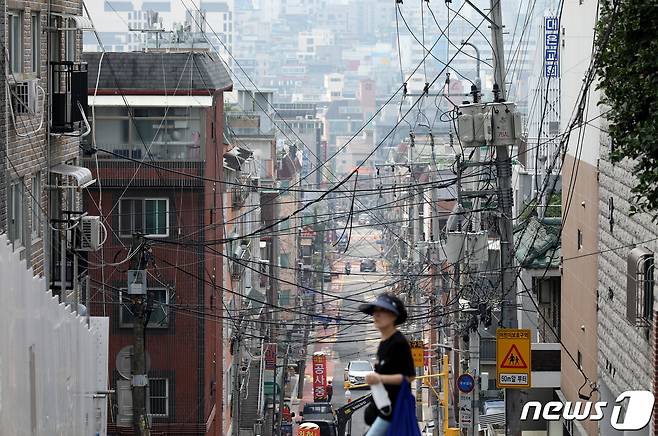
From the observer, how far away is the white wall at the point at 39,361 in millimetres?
15211

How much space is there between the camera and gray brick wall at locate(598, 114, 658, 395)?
67.5 feet

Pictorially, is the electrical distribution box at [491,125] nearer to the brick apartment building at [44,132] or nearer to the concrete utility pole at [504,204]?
the concrete utility pole at [504,204]

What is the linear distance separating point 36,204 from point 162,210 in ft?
64.4

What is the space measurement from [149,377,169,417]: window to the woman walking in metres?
32.7

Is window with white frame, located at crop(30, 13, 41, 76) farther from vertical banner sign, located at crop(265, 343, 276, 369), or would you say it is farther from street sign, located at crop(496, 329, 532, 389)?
vertical banner sign, located at crop(265, 343, 276, 369)

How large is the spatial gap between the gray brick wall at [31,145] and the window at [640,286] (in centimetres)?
896

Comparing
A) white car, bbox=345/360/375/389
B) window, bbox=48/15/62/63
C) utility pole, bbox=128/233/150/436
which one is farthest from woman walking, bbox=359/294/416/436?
white car, bbox=345/360/375/389

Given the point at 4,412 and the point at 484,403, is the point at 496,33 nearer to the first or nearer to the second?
the point at 4,412

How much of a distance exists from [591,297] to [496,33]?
687cm

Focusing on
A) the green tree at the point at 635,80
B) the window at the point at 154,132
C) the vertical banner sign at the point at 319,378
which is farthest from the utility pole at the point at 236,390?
the green tree at the point at 635,80

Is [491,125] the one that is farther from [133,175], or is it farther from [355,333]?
[355,333]

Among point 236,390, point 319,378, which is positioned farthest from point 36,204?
point 319,378

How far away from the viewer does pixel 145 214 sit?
42.9 metres

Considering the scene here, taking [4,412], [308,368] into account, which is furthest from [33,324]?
[308,368]
